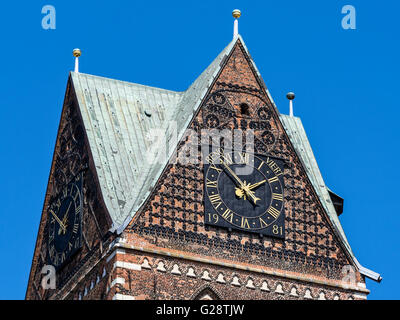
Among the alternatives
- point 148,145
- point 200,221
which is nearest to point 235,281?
point 200,221

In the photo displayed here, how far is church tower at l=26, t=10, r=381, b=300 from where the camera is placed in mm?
44469

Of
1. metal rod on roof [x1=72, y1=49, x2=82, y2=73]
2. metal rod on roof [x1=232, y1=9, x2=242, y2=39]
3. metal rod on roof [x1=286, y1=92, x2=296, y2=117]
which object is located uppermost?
metal rod on roof [x1=232, y1=9, x2=242, y2=39]

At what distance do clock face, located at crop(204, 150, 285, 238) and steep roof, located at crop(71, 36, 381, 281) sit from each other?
1253 mm

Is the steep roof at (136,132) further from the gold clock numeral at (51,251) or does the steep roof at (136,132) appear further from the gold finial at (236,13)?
the gold clock numeral at (51,251)

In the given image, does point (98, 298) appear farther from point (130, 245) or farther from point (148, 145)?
point (148, 145)

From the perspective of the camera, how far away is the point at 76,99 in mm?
47969

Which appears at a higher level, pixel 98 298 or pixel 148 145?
pixel 148 145

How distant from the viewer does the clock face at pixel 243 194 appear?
45.4m

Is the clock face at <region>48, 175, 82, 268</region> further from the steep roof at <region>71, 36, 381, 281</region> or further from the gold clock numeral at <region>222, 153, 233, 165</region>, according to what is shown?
the gold clock numeral at <region>222, 153, 233, 165</region>

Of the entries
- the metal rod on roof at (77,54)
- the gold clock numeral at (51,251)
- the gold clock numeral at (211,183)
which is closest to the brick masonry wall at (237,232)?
the gold clock numeral at (211,183)

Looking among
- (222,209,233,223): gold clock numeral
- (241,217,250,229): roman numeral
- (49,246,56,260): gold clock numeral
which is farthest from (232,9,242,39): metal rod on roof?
(49,246,56,260): gold clock numeral

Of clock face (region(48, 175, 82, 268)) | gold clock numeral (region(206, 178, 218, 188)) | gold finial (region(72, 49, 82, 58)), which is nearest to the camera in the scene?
gold clock numeral (region(206, 178, 218, 188))

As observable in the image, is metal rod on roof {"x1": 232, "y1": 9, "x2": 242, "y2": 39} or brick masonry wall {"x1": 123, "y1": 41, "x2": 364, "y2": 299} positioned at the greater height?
metal rod on roof {"x1": 232, "y1": 9, "x2": 242, "y2": 39}
